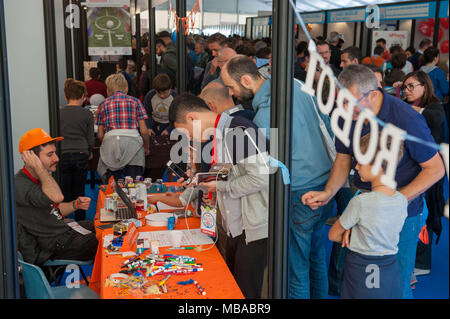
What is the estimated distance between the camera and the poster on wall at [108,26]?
189 inches

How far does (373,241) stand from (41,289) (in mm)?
1367

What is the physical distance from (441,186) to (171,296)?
2.42 m

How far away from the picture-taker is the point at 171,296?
196cm

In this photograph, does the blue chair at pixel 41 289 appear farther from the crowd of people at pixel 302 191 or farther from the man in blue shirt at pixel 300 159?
the man in blue shirt at pixel 300 159

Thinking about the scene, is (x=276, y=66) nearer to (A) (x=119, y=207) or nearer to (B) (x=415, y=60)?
(A) (x=119, y=207)

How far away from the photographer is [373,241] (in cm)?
189

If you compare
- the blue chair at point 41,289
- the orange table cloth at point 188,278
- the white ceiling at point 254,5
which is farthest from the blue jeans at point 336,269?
the white ceiling at point 254,5

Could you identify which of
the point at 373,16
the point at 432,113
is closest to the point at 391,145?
the point at 432,113

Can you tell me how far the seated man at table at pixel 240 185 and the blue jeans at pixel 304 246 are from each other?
25 cm

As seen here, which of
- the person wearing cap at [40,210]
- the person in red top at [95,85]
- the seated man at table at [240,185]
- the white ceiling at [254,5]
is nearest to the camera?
the seated man at table at [240,185]

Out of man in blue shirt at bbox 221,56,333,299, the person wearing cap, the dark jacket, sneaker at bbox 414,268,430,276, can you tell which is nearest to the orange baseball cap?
the person wearing cap

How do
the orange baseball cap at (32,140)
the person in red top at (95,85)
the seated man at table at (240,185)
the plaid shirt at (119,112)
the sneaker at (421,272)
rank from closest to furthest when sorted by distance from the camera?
the seated man at table at (240,185), the orange baseball cap at (32,140), the sneaker at (421,272), the plaid shirt at (119,112), the person in red top at (95,85)
